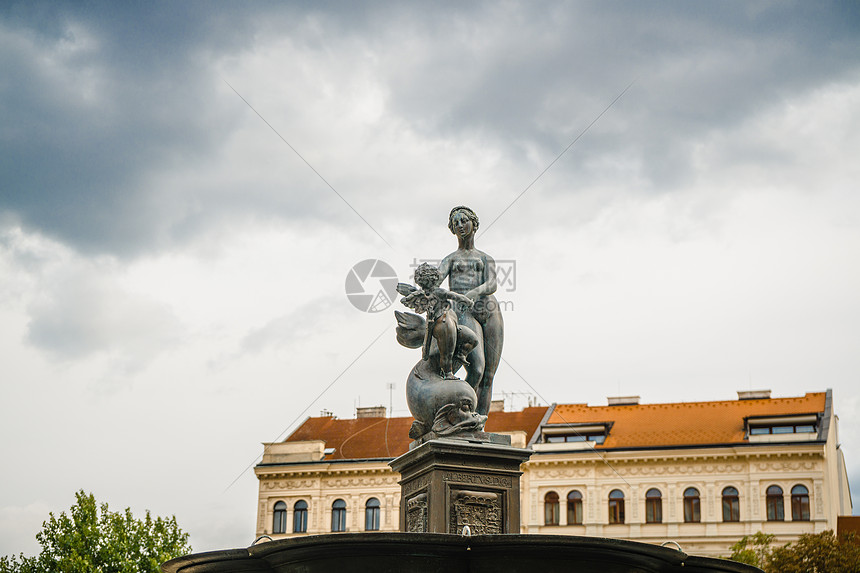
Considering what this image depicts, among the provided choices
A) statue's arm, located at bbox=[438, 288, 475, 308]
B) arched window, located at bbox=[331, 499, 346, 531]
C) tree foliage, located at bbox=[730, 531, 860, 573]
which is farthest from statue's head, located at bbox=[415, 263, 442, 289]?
arched window, located at bbox=[331, 499, 346, 531]

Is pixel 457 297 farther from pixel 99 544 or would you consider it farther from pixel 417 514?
pixel 99 544

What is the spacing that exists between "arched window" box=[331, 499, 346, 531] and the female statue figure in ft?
134

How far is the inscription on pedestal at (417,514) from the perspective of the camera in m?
9.43

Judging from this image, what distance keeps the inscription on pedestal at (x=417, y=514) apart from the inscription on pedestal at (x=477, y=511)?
1.00 ft

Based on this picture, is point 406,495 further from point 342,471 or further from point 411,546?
point 342,471

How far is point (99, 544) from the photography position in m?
41.4

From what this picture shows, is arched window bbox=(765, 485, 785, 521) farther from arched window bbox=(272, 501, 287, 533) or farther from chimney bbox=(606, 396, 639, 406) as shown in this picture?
arched window bbox=(272, 501, 287, 533)

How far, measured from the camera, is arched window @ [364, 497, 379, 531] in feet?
163

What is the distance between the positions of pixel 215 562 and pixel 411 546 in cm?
160

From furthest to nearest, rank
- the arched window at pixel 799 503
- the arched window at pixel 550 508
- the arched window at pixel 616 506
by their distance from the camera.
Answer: the arched window at pixel 550 508
the arched window at pixel 616 506
the arched window at pixel 799 503

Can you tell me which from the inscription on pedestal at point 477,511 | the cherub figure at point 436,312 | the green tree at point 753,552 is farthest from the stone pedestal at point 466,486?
the green tree at point 753,552

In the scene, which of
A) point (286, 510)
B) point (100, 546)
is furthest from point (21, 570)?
point (286, 510)

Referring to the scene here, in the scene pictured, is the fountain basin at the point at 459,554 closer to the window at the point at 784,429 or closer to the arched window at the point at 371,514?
→ the window at the point at 784,429

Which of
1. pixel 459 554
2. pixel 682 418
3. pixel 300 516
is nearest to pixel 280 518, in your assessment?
pixel 300 516
